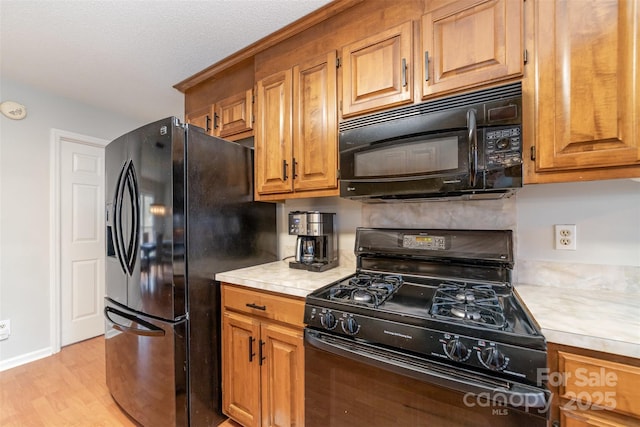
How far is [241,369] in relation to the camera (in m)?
1.47

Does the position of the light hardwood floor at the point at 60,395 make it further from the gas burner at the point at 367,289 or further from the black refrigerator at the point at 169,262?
the gas burner at the point at 367,289

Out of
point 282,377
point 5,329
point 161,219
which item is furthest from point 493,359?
point 5,329

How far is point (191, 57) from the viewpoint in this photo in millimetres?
1906

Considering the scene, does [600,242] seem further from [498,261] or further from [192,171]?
[192,171]

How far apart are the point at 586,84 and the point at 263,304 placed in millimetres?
1626

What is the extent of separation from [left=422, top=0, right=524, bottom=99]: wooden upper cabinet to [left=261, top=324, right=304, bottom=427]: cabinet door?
1339 mm

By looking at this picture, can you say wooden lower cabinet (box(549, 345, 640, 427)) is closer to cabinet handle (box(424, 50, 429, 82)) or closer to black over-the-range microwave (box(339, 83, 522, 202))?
black over-the-range microwave (box(339, 83, 522, 202))

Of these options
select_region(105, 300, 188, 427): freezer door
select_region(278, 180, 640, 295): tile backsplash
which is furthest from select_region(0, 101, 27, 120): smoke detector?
select_region(278, 180, 640, 295): tile backsplash

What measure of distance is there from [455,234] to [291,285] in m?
0.88

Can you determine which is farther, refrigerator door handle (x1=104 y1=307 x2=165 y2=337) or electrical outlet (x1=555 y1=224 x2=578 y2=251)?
refrigerator door handle (x1=104 y1=307 x2=165 y2=337)

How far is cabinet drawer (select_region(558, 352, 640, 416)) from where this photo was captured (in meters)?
0.70

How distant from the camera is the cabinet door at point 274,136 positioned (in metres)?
1.65

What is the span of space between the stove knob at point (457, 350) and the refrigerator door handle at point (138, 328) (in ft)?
4.56

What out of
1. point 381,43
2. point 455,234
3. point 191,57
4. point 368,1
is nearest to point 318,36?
point 368,1
